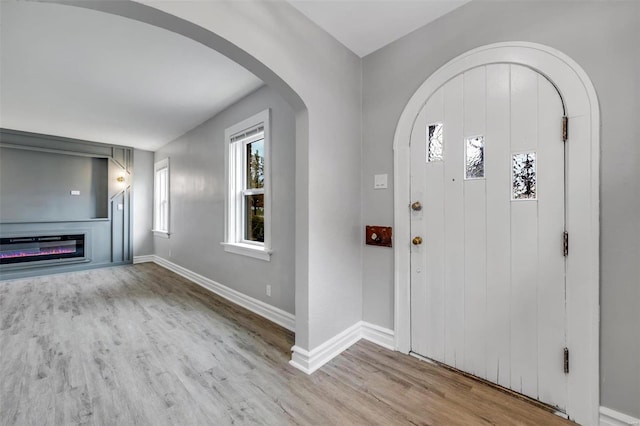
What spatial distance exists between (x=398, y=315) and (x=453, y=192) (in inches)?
39.5

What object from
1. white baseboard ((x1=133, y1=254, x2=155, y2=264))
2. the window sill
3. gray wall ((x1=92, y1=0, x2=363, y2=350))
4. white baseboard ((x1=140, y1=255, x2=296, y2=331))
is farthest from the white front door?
white baseboard ((x1=133, y1=254, x2=155, y2=264))

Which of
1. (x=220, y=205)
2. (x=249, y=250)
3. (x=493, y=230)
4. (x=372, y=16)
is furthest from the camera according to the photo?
(x=220, y=205)

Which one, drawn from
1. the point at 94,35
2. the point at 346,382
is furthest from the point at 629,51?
the point at 94,35

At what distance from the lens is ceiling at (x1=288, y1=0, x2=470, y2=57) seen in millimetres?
1700

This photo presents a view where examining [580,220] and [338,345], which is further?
[338,345]

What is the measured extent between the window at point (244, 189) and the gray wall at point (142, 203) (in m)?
3.53

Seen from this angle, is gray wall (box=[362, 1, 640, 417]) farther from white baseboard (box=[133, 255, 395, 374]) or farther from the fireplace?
the fireplace

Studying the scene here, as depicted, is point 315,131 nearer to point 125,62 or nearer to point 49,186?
point 125,62

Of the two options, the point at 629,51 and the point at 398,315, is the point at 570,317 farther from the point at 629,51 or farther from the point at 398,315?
the point at 629,51

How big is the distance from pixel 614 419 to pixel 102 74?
4479 millimetres

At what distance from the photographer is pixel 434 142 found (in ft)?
6.00

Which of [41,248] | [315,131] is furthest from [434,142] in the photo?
[41,248]

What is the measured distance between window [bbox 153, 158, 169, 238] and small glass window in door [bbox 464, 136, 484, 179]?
16.9 ft

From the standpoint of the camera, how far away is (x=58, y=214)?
15.9 feet
